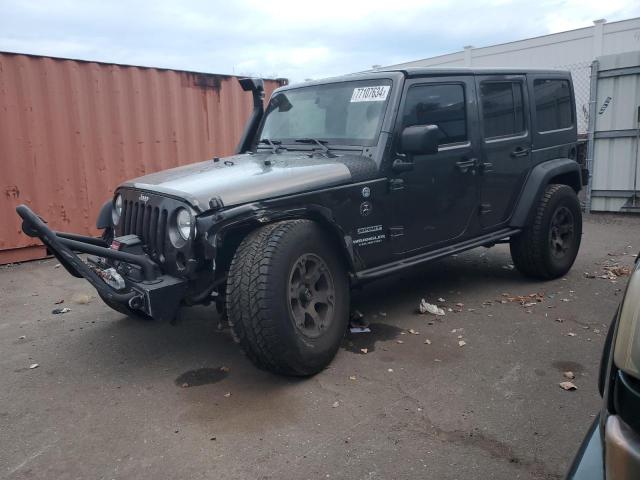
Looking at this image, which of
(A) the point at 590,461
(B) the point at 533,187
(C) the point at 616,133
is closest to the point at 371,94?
(B) the point at 533,187

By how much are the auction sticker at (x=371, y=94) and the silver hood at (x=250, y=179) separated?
52 centimetres

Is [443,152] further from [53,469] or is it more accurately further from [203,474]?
[53,469]

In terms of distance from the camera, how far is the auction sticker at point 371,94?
4.10 meters

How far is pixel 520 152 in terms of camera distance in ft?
16.5

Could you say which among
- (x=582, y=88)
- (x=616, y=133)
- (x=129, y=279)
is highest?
(x=582, y=88)

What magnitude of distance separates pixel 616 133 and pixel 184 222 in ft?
27.1

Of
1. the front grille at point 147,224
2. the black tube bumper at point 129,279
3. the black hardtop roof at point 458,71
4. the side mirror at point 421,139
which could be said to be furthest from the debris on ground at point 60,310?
the black hardtop roof at point 458,71

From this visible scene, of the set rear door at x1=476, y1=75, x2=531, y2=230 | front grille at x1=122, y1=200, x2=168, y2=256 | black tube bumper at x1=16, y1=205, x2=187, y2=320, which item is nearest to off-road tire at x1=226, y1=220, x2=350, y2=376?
black tube bumper at x1=16, y1=205, x2=187, y2=320

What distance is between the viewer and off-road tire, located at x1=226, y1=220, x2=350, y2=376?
124 inches

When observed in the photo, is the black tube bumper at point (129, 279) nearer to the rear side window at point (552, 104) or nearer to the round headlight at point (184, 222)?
the round headlight at point (184, 222)

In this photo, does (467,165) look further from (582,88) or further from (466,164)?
(582,88)

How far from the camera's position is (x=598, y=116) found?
9227 millimetres

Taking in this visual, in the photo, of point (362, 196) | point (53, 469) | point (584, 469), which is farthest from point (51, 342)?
point (584, 469)

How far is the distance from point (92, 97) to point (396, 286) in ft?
16.2
